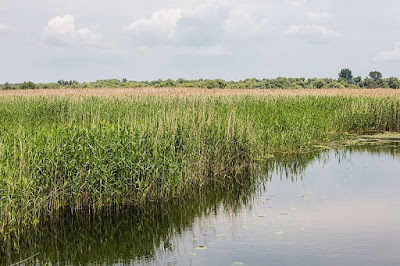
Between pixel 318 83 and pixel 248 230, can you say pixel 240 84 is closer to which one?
pixel 318 83

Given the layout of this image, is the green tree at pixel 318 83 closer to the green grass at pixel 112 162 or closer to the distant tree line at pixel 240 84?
the distant tree line at pixel 240 84

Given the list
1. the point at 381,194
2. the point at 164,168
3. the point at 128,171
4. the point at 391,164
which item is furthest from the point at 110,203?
the point at 391,164

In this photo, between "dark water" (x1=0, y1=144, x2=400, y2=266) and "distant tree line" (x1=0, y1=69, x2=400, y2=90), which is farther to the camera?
"distant tree line" (x1=0, y1=69, x2=400, y2=90)

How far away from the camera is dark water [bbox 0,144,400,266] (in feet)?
24.0

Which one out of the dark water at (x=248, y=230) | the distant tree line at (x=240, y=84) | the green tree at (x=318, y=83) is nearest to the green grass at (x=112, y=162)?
the dark water at (x=248, y=230)

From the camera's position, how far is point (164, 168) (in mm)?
10203

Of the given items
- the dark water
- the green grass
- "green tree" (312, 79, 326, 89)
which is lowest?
the dark water

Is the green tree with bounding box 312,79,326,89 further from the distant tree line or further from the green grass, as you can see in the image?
the green grass

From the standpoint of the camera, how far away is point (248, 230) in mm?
8531

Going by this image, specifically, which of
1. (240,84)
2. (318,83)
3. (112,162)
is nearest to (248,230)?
(112,162)

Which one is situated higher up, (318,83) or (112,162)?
(318,83)

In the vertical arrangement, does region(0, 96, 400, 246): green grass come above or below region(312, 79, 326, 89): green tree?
below

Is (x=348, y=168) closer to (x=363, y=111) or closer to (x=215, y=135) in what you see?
(x=215, y=135)

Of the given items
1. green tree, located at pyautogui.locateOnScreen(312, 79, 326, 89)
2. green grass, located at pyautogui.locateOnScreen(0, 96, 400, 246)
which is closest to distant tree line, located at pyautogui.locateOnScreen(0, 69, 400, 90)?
green tree, located at pyautogui.locateOnScreen(312, 79, 326, 89)
